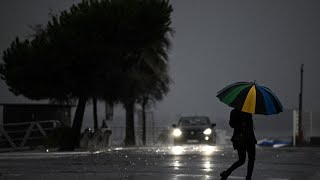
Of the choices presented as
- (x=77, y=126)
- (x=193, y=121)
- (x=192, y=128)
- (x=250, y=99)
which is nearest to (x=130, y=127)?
(x=193, y=121)

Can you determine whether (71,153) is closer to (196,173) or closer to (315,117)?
(196,173)

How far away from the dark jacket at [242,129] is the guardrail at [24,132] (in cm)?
2085

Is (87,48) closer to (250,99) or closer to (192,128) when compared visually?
(192,128)

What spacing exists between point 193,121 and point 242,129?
96.6 ft

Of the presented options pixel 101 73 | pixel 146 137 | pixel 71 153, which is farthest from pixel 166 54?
pixel 71 153

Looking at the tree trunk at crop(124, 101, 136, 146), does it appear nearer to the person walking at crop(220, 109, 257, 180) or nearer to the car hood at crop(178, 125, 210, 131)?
the car hood at crop(178, 125, 210, 131)

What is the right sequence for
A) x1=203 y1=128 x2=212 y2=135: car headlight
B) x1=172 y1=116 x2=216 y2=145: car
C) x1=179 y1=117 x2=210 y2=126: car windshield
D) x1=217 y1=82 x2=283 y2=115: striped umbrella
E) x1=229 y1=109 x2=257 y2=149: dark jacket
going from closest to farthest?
x1=217 y1=82 x2=283 y2=115: striped umbrella, x1=229 y1=109 x2=257 y2=149: dark jacket, x1=172 y1=116 x2=216 y2=145: car, x1=203 y1=128 x2=212 y2=135: car headlight, x1=179 y1=117 x2=210 y2=126: car windshield

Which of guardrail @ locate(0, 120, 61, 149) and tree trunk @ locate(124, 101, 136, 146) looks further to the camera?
tree trunk @ locate(124, 101, 136, 146)

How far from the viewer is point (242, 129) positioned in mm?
15688

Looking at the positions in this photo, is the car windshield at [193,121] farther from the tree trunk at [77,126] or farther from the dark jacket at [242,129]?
the dark jacket at [242,129]

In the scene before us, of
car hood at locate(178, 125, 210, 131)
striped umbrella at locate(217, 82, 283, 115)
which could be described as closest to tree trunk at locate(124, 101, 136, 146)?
car hood at locate(178, 125, 210, 131)

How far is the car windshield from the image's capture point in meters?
44.8

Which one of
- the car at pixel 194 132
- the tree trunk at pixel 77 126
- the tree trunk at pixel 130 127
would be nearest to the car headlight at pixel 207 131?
the car at pixel 194 132

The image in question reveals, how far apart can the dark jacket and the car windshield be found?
28884mm
